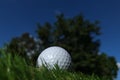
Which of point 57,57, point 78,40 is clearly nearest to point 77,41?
point 78,40

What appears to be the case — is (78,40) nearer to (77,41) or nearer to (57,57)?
(77,41)

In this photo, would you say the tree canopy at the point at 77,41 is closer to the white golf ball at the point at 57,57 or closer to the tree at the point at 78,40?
the tree at the point at 78,40

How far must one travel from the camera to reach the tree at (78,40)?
1131 inches

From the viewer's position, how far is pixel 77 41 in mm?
29375

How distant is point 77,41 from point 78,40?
0.14 meters

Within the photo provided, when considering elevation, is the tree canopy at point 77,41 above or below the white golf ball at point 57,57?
above

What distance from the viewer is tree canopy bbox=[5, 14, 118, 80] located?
94.3 ft

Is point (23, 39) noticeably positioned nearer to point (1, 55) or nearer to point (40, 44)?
point (40, 44)

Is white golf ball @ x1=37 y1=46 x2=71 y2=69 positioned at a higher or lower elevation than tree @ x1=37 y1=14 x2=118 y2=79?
lower

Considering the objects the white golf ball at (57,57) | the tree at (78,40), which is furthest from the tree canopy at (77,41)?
the white golf ball at (57,57)

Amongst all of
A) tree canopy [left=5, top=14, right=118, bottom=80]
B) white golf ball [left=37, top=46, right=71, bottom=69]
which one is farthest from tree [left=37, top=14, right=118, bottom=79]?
white golf ball [left=37, top=46, right=71, bottom=69]

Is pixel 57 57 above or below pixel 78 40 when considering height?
below

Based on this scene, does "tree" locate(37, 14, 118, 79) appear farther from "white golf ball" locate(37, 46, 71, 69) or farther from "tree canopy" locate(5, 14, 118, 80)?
"white golf ball" locate(37, 46, 71, 69)

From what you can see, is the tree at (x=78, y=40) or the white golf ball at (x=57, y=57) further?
the tree at (x=78, y=40)
